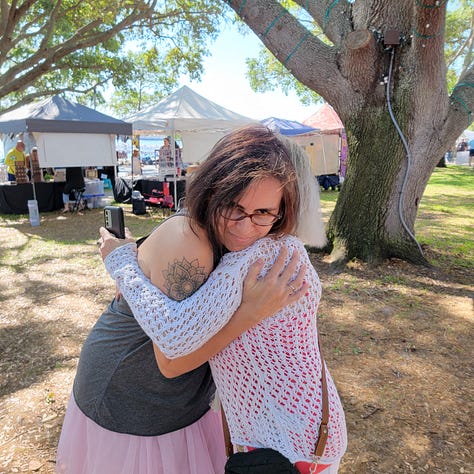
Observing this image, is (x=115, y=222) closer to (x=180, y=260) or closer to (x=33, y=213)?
(x=180, y=260)

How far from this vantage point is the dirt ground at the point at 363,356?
7.53ft

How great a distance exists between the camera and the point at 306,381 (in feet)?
3.48

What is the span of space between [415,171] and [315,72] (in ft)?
5.45

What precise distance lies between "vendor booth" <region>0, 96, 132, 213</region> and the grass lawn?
379cm

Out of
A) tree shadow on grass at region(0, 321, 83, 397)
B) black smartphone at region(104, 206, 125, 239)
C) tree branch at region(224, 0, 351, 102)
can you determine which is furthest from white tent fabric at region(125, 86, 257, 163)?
black smartphone at region(104, 206, 125, 239)

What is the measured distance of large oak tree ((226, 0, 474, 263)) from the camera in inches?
177

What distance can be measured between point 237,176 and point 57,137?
9745 millimetres

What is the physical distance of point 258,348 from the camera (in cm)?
105

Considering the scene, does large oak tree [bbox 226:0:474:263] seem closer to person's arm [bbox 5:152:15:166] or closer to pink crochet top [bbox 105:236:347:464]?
pink crochet top [bbox 105:236:347:464]

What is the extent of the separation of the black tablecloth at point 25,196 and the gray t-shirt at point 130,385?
10.3 m

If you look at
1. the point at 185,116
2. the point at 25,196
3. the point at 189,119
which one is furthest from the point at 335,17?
the point at 25,196

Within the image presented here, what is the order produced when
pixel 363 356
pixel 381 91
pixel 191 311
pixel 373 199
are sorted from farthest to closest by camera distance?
pixel 373 199
pixel 381 91
pixel 363 356
pixel 191 311

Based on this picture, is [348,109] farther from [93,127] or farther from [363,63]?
[93,127]

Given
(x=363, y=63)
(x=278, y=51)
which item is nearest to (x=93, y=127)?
(x=278, y=51)
